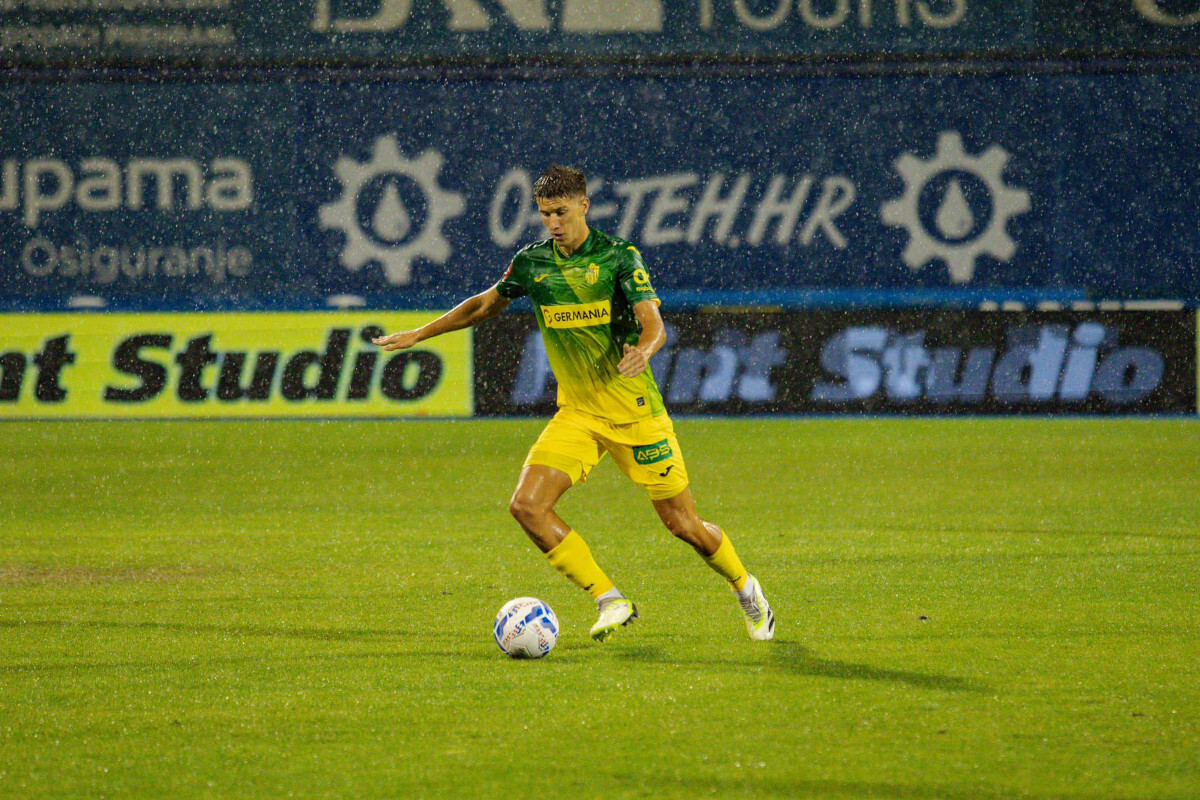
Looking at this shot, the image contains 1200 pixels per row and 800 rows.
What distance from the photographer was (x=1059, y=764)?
4.53m

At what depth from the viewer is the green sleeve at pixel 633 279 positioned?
20.3 ft

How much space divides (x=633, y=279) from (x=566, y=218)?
33 centimetres

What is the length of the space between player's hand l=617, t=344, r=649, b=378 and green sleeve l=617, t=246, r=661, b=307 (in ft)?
1.27

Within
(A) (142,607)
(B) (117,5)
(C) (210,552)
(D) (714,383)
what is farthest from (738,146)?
(A) (142,607)

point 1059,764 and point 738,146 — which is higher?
point 1059,764

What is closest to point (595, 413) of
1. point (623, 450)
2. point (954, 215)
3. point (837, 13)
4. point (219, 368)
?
point (623, 450)

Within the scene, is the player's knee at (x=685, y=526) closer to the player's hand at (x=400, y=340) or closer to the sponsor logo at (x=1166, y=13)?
the player's hand at (x=400, y=340)

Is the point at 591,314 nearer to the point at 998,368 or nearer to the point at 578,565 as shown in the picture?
the point at 578,565

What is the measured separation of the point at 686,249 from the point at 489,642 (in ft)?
49.6

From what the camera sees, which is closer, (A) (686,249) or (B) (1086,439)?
(B) (1086,439)

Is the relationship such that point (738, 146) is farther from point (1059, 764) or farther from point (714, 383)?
point (1059, 764)

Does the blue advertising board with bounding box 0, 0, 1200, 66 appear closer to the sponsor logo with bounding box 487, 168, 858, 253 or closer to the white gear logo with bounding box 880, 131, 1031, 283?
the white gear logo with bounding box 880, 131, 1031, 283

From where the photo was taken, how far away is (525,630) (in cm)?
598

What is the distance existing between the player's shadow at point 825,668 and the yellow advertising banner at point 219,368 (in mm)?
11093
